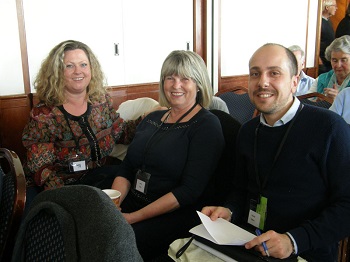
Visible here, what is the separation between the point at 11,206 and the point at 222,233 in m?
0.78

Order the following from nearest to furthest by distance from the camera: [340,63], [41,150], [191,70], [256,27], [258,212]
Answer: [258,212]
[191,70]
[41,150]
[340,63]
[256,27]

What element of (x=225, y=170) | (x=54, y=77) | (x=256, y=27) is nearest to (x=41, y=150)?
(x=54, y=77)

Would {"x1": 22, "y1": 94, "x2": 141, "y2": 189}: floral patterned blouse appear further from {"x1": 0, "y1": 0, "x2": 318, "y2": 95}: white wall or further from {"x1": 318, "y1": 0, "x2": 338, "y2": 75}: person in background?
{"x1": 318, "y1": 0, "x2": 338, "y2": 75}: person in background

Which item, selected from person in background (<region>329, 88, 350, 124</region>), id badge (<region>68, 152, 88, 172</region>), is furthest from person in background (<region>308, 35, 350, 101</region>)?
id badge (<region>68, 152, 88, 172</region>)

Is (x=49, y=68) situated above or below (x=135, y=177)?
above

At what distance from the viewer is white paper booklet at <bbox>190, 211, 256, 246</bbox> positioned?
1149mm

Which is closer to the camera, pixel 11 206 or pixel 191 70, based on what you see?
pixel 11 206

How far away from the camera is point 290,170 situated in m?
1.32

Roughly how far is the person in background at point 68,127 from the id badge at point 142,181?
320 millimetres

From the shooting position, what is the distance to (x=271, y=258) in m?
1.12

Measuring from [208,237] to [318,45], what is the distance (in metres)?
5.96

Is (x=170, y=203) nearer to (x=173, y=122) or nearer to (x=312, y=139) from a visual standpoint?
(x=173, y=122)

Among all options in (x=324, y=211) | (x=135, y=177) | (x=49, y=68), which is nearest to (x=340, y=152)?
(x=324, y=211)

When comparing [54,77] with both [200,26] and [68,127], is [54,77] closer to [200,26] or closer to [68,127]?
[68,127]
